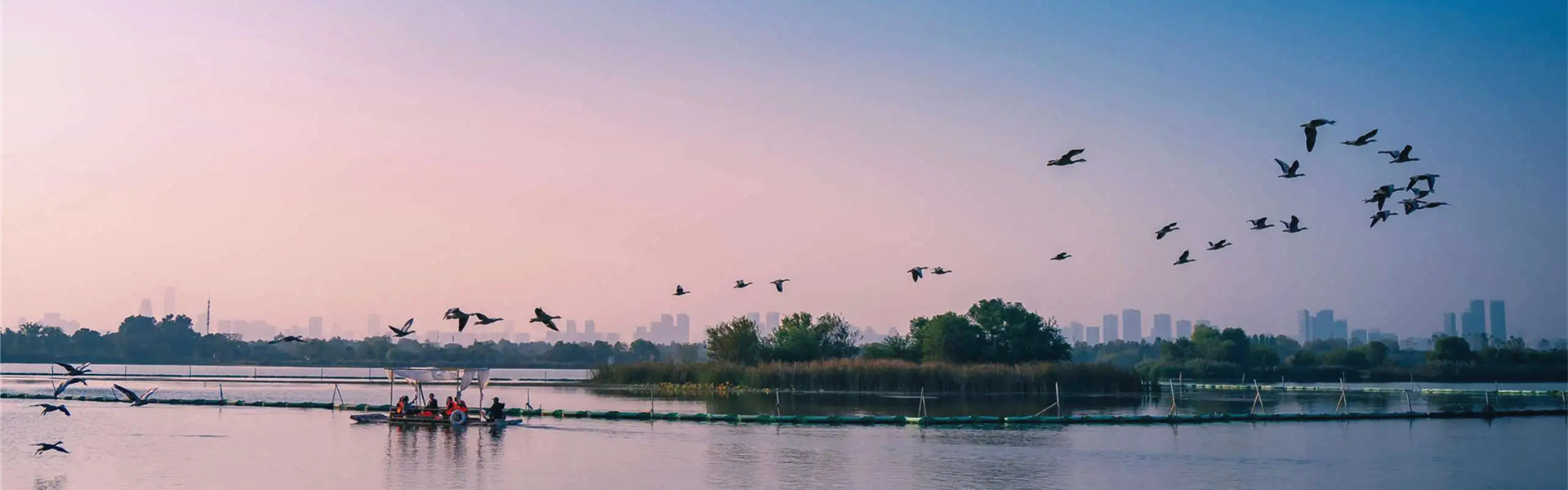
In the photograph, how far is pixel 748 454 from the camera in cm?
3522

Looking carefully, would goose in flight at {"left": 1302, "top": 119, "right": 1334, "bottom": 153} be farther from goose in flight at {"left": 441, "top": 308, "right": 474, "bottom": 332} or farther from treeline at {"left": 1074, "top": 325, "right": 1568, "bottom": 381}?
treeline at {"left": 1074, "top": 325, "right": 1568, "bottom": 381}

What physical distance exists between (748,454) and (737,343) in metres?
49.1

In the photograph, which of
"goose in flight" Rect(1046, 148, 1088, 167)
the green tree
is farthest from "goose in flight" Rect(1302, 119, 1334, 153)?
A: the green tree

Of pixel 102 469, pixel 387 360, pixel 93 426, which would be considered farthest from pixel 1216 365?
pixel 387 360

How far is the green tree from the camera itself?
3305 inches

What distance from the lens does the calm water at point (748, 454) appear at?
29.3 metres

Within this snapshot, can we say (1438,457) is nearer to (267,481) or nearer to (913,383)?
(267,481)

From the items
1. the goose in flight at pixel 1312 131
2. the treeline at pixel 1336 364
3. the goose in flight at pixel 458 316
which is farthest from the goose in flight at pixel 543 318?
the treeline at pixel 1336 364

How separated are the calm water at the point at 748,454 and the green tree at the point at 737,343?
2914 cm

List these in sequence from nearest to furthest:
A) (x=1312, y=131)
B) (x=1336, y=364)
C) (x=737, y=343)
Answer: (x=1312, y=131)
(x=737, y=343)
(x=1336, y=364)

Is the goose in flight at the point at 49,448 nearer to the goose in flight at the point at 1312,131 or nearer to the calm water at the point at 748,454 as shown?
the calm water at the point at 748,454

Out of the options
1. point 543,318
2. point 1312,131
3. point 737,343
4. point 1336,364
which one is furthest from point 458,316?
point 1336,364

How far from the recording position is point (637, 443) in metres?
38.3

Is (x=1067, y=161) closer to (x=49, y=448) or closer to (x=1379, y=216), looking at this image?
(x=1379, y=216)
